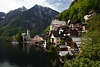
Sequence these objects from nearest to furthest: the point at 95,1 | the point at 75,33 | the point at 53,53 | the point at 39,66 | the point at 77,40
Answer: the point at 39,66, the point at 77,40, the point at 53,53, the point at 75,33, the point at 95,1

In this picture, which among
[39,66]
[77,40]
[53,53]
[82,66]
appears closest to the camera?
[82,66]

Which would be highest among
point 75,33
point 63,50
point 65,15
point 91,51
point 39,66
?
point 65,15

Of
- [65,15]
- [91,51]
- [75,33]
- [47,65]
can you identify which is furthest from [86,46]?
[65,15]

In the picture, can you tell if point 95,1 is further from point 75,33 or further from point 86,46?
point 86,46

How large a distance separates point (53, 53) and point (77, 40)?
11.2 meters

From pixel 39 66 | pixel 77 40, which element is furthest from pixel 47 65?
pixel 77 40

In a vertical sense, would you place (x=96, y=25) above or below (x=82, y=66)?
above

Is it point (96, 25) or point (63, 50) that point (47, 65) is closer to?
point (63, 50)

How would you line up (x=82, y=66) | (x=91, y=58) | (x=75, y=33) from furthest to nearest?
1. (x=75, y=33)
2. (x=91, y=58)
3. (x=82, y=66)

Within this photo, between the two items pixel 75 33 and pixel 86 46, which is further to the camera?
pixel 75 33

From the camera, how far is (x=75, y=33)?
54000 mm

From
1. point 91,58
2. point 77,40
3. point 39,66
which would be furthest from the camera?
point 77,40

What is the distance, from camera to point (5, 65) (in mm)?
37062

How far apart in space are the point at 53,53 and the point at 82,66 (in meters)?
30.6
